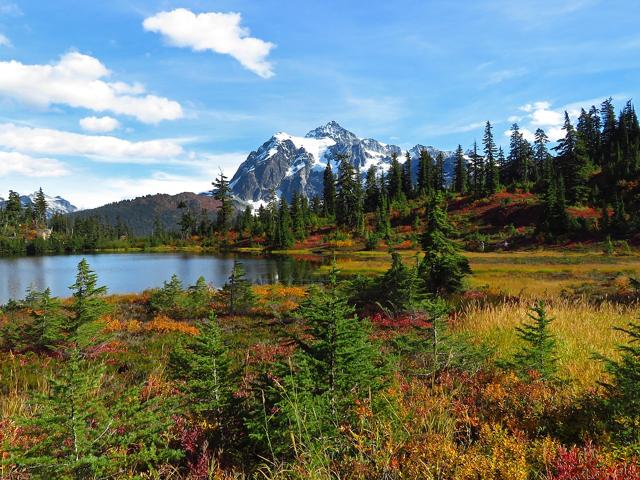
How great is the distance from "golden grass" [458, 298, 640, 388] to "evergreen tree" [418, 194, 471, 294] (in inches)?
329

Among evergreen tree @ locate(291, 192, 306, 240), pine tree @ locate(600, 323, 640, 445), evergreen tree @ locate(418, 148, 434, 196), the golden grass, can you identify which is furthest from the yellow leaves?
evergreen tree @ locate(418, 148, 434, 196)

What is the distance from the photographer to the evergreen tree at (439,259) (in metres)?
19.6

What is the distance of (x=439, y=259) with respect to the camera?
19.9m

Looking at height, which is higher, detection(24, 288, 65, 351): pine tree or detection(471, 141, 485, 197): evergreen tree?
detection(471, 141, 485, 197): evergreen tree

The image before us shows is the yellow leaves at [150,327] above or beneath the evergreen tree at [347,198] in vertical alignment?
beneath

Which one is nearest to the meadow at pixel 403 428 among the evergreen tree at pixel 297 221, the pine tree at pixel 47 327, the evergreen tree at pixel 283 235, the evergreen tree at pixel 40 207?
the pine tree at pixel 47 327

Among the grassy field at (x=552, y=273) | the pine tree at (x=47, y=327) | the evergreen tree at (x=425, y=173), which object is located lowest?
the grassy field at (x=552, y=273)

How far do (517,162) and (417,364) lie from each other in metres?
110

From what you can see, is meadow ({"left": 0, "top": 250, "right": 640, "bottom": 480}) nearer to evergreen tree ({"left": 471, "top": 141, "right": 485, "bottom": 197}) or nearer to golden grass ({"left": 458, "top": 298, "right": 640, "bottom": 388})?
golden grass ({"left": 458, "top": 298, "right": 640, "bottom": 388})

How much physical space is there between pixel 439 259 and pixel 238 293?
33.5 feet

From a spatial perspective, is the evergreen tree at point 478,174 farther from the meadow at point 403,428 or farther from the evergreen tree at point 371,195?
the meadow at point 403,428

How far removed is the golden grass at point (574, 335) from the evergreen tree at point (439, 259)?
837cm

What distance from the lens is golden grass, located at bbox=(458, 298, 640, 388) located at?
575 centimetres

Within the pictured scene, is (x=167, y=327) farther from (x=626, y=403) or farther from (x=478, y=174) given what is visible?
(x=478, y=174)
